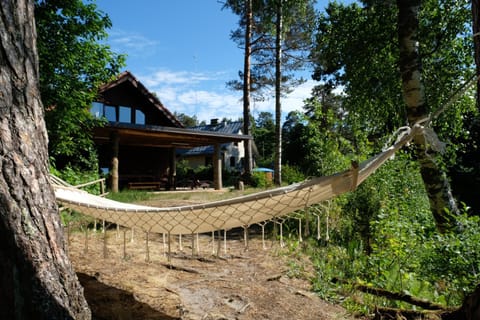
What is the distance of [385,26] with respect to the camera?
15.4 ft

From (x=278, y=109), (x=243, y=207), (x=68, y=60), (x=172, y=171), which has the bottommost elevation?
(x=243, y=207)

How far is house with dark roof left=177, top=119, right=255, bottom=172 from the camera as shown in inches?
777

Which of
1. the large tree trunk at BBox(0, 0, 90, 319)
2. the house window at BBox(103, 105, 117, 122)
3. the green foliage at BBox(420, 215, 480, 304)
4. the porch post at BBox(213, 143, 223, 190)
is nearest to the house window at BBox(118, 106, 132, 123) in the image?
the house window at BBox(103, 105, 117, 122)

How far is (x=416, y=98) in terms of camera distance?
10.3 feet

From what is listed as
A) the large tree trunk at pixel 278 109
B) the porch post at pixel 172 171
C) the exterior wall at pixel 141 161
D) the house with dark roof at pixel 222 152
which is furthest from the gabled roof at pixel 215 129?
the large tree trunk at pixel 278 109

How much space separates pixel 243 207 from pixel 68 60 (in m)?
3.41

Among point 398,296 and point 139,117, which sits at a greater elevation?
point 139,117

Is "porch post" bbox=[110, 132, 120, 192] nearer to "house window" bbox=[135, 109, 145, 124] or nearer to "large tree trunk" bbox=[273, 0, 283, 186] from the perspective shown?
"house window" bbox=[135, 109, 145, 124]

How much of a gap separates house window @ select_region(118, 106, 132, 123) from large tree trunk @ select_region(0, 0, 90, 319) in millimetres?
9755

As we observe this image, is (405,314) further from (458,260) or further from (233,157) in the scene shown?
(233,157)

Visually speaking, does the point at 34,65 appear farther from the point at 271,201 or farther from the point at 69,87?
the point at 69,87

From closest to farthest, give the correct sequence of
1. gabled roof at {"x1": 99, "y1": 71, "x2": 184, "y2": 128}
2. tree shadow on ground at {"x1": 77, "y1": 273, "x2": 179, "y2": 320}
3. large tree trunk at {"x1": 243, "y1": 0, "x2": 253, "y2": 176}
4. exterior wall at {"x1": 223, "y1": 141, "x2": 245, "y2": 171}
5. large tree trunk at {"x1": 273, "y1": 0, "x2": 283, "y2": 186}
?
tree shadow on ground at {"x1": 77, "y1": 273, "x2": 179, "y2": 320} < large tree trunk at {"x1": 273, "y1": 0, "x2": 283, "y2": 186} < gabled roof at {"x1": 99, "y1": 71, "x2": 184, "y2": 128} < large tree trunk at {"x1": 243, "y1": 0, "x2": 253, "y2": 176} < exterior wall at {"x1": 223, "y1": 141, "x2": 245, "y2": 171}

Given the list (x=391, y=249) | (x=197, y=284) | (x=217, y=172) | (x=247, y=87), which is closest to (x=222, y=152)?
(x=247, y=87)

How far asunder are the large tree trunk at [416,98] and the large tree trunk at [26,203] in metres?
2.81
